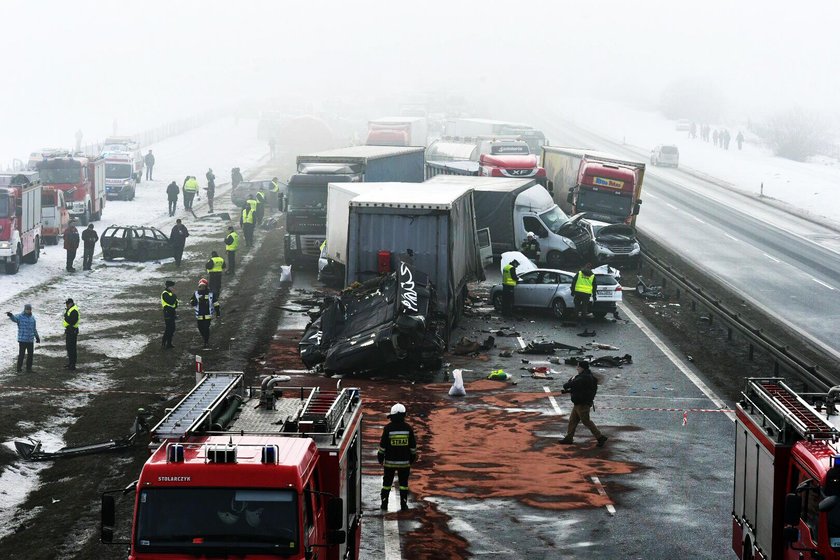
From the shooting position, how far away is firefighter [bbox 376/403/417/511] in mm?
15109

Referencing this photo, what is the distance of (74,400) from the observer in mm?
21438

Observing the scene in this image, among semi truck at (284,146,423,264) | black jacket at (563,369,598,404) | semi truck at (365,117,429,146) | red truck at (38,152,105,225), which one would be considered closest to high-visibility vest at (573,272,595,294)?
semi truck at (284,146,423,264)

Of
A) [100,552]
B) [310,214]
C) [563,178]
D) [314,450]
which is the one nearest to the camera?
[314,450]

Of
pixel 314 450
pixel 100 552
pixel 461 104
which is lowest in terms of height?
pixel 100 552

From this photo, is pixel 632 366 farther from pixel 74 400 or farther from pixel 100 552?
pixel 100 552

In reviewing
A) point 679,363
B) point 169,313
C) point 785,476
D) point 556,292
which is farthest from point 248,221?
point 785,476

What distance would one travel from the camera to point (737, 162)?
283 ft

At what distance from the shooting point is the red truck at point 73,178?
4575cm

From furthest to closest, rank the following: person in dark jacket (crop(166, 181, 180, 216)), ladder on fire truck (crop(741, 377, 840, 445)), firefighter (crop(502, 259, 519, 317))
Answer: person in dark jacket (crop(166, 181, 180, 216)) < firefighter (crop(502, 259, 519, 317)) < ladder on fire truck (crop(741, 377, 840, 445))

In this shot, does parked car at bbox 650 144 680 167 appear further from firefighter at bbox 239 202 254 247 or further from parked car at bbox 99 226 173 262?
parked car at bbox 99 226 173 262

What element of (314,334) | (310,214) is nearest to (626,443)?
(314,334)

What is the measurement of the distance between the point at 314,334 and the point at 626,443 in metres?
7.91

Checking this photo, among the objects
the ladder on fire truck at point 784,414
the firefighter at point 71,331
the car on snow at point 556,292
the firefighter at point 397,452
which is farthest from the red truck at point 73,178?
the ladder on fire truck at point 784,414

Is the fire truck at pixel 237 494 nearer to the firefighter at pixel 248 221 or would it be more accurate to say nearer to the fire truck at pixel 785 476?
the fire truck at pixel 785 476
